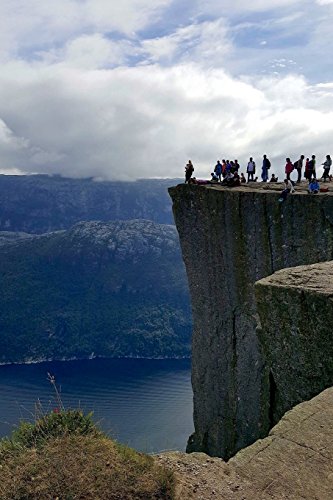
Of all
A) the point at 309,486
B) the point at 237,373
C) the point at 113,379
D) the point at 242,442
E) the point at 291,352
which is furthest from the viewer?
the point at 113,379

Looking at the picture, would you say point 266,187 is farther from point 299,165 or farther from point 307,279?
point 307,279

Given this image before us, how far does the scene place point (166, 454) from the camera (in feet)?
32.3

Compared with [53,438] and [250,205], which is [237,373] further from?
[53,438]

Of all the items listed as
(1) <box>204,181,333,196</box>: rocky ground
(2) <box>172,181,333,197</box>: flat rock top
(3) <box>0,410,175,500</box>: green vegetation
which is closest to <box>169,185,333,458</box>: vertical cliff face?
(2) <box>172,181,333,197</box>: flat rock top

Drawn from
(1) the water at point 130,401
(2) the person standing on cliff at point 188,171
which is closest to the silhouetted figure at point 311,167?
(2) the person standing on cliff at point 188,171

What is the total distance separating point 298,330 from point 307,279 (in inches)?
68.3

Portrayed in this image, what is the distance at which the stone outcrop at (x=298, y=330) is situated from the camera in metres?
13.6

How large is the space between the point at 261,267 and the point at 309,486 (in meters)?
20.9

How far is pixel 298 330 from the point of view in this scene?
14.2 metres

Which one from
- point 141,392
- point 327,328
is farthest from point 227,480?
point 141,392

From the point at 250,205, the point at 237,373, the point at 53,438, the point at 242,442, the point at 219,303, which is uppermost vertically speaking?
the point at 250,205

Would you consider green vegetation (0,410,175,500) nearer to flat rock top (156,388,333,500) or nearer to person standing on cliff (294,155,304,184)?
flat rock top (156,388,333,500)

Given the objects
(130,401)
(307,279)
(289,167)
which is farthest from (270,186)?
(130,401)

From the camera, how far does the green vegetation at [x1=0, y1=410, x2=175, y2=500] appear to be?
25.7 feet
